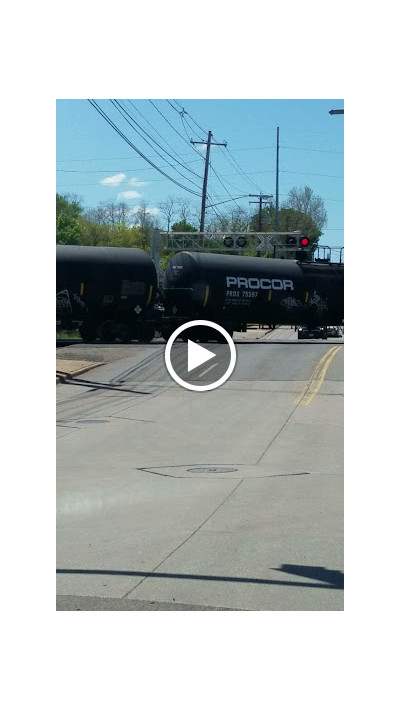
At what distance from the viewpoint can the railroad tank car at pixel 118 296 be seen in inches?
421

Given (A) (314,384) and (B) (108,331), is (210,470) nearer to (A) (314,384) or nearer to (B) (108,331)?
(B) (108,331)

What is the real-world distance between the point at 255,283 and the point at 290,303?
442 centimetres

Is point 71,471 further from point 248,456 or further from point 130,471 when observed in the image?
point 248,456

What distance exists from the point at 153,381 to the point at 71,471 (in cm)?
183

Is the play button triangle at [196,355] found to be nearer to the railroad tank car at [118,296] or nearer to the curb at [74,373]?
the curb at [74,373]

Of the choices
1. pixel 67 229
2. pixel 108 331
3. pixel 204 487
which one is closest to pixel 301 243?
pixel 204 487

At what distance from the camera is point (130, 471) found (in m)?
11.0

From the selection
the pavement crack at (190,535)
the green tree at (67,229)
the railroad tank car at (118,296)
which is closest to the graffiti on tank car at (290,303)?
the railroad tank car at (118,296)

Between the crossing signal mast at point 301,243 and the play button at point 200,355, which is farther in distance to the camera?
the crossing signal mast at point 301,243

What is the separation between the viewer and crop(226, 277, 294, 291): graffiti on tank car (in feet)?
60.0

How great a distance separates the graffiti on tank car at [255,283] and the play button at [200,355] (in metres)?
10.2

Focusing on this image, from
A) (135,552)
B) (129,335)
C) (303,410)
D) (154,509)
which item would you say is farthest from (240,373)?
(135,552)

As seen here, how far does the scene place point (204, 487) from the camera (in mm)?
10289

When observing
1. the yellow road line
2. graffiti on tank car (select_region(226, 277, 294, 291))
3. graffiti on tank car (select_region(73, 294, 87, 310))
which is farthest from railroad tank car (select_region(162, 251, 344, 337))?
graffiti on tank car (select_region(73, 294, 87, 310))
